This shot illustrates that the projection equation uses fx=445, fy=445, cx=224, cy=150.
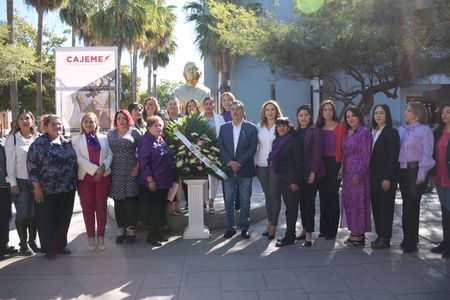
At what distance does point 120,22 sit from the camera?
2694 cm

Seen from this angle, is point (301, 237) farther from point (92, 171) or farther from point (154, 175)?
point (92, 171)

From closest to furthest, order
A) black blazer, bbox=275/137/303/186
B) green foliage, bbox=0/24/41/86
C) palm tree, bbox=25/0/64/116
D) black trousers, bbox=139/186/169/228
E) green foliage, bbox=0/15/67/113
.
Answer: black blazer, bbox=275/137/303/186 < black trousers, bbox=139/186/169/228 < green foliage, bbox=0/24/41/86 < palm tree, bbox=25/0/64/116 < green foliage, bbox=0/15/67/113

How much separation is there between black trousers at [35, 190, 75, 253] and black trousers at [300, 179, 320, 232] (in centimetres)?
302

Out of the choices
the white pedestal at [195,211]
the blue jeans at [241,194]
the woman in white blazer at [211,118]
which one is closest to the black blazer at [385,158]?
the blue jeans at [241,194]

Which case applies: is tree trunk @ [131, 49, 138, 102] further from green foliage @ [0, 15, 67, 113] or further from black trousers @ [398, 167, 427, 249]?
black trousers @ [398, 167, 427, 249]

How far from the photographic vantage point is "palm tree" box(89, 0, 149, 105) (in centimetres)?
2653

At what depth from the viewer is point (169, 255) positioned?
5574 millimetres

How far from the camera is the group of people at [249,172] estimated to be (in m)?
5.40

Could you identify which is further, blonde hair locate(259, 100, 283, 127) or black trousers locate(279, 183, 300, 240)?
blonde hair locate(259, 100, 283, 127)

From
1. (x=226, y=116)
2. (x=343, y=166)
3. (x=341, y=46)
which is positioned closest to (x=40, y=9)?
(x=341, y=46)

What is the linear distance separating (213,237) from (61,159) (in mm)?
2382

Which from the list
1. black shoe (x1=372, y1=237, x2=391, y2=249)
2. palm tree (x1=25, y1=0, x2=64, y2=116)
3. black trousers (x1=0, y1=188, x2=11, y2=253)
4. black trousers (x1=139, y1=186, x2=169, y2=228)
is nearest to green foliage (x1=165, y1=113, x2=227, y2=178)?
black trousers (x1=139, y1=186, x2=169, y2=228)

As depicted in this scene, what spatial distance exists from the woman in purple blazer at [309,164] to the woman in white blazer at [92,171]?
255 cm

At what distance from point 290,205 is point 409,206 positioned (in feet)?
4.84
